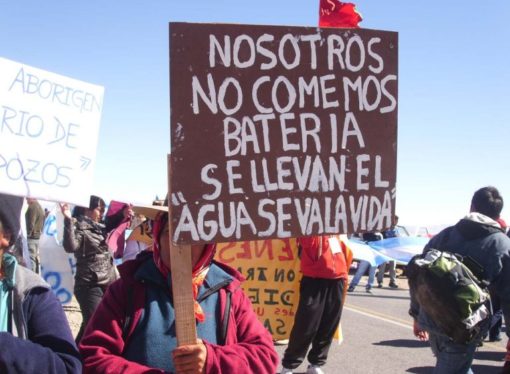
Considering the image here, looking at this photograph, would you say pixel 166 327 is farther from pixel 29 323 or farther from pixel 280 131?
pixel 280 131

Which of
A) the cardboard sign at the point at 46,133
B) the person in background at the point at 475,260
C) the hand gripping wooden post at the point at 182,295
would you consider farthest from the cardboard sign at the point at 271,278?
the hand gripping wooden post at the point at 182,295

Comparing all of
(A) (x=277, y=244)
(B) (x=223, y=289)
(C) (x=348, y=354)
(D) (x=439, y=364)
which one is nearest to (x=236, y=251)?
(A) (x=277, y=244)

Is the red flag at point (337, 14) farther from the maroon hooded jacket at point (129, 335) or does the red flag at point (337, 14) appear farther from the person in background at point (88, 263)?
the person in background at point (88, 263)

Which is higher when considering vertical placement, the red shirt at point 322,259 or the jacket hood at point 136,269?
the jacket hood at point 136,269

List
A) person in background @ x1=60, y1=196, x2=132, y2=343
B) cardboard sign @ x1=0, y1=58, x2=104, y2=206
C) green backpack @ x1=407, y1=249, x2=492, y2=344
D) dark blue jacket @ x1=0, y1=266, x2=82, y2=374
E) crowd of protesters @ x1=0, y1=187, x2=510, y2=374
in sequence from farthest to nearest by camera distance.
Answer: person in background @ x1=60, y1=196, x2=132, y2=343
green backpack @ x1=407, y1=249, x2=492, y2=344
cardboard sign @ x1=0, y1=58, x2=104, y2=206
crowd of protesters @ x1=0, y1=187, x2=510, y2=374
dark blue jacket @ x1=0, y1=266, x2=82, y2=374

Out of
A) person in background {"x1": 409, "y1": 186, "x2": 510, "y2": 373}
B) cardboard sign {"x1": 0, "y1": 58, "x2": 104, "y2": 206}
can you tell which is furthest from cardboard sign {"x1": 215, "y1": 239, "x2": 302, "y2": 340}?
cardboard sign {"x1": 0, "y1": 58, "x2": 104, "y2": 206}

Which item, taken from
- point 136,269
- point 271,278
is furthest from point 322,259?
point 136,269

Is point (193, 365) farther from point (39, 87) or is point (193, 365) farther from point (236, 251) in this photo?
point (236, 251)

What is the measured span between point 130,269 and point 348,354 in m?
5.29

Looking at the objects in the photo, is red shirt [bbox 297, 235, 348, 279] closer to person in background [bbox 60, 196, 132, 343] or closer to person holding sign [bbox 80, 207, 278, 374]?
person in background [bbox 60, 196, 132, 343]

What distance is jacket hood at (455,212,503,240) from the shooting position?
3.92m

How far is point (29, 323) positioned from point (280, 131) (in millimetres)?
1146

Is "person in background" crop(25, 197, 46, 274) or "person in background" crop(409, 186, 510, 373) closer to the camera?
"person in background" crop(409, 186, 510, 373)

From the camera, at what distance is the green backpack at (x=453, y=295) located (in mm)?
Result: 3543
